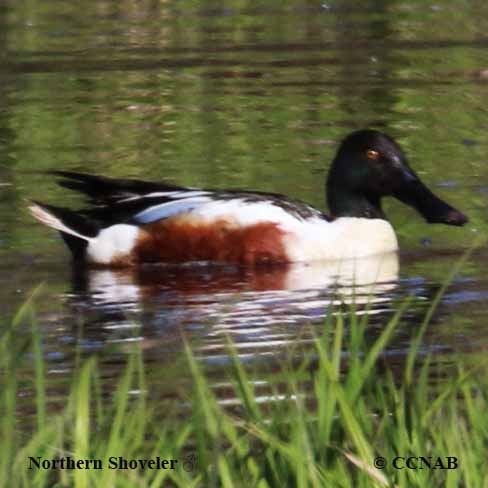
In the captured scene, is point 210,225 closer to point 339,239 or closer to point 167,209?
point 167,209

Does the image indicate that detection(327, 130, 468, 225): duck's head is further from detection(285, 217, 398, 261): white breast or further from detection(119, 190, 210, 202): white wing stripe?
detection(119, 190, 210, 202): white wing stripe

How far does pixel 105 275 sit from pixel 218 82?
5.54 meters

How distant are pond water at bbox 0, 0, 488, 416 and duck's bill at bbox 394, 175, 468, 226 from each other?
0.63 ft

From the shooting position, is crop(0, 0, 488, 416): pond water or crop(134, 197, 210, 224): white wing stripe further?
crop(134, 197, 210, 224): white wing stripe

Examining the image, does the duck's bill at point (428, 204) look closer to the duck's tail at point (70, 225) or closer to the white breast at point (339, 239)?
the white breast at point (339, 239)

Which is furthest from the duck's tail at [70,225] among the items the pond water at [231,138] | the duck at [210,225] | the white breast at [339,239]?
the white breast at [339,239]

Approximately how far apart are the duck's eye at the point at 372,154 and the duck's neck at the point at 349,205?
21 cm

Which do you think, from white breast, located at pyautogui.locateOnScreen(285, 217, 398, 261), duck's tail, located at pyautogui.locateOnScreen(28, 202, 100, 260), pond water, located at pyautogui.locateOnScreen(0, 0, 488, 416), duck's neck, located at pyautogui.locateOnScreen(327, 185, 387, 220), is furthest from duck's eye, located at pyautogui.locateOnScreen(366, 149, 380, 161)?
duck's tail, located at pyautogui.locateOnScreen(28, 202, 100, 260)

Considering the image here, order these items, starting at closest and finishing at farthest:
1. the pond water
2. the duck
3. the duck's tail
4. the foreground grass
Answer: the foreground grass, the pond water, the duck, the duck's tail

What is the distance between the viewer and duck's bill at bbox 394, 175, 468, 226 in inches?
364

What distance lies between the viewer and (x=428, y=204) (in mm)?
9438

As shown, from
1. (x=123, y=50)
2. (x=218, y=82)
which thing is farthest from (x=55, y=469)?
(x=123, y=50)

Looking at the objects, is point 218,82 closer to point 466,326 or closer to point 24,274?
point 24,274

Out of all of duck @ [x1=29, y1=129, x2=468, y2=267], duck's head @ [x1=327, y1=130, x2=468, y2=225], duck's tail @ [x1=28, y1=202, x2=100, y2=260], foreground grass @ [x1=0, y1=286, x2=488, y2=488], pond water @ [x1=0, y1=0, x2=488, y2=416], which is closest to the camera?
foreground grass @ [x1=0, y1=286, x2=488, y2=488]
